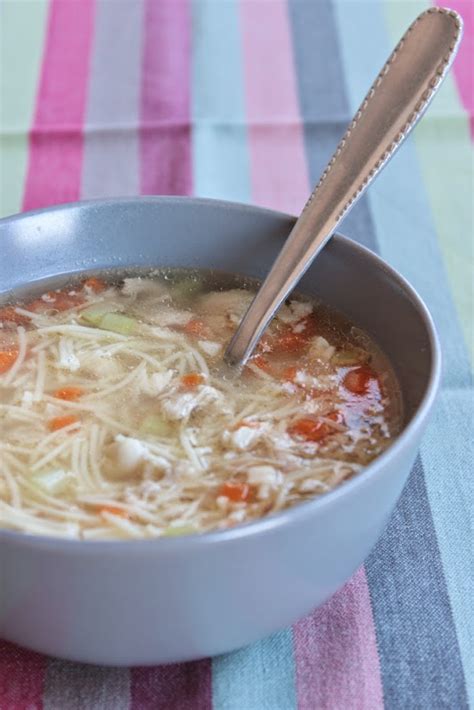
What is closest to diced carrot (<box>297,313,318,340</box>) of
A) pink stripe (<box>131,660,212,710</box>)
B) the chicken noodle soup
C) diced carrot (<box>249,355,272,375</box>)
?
the chicken noodle soup

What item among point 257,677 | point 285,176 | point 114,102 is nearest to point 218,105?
point 114,102

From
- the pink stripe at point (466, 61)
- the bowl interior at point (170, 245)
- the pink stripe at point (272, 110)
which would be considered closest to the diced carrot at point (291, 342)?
the bowl interior at point (170, 245)

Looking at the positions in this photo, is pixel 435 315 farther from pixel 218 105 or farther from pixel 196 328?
pixel 218 105

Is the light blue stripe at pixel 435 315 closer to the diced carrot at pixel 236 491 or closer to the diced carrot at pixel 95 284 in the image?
the diced carrot at pixel 236 491

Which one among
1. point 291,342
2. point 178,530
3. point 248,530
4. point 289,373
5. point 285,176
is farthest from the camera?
point 285,176

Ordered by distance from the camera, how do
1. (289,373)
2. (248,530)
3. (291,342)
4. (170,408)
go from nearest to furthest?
(248,530) < (170,408) < (289,373) < (291,342)

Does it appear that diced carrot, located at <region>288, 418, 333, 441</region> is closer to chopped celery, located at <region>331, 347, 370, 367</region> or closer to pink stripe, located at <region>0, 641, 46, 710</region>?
chopped celery, located at <region>331, 347, 370, 367</region>
